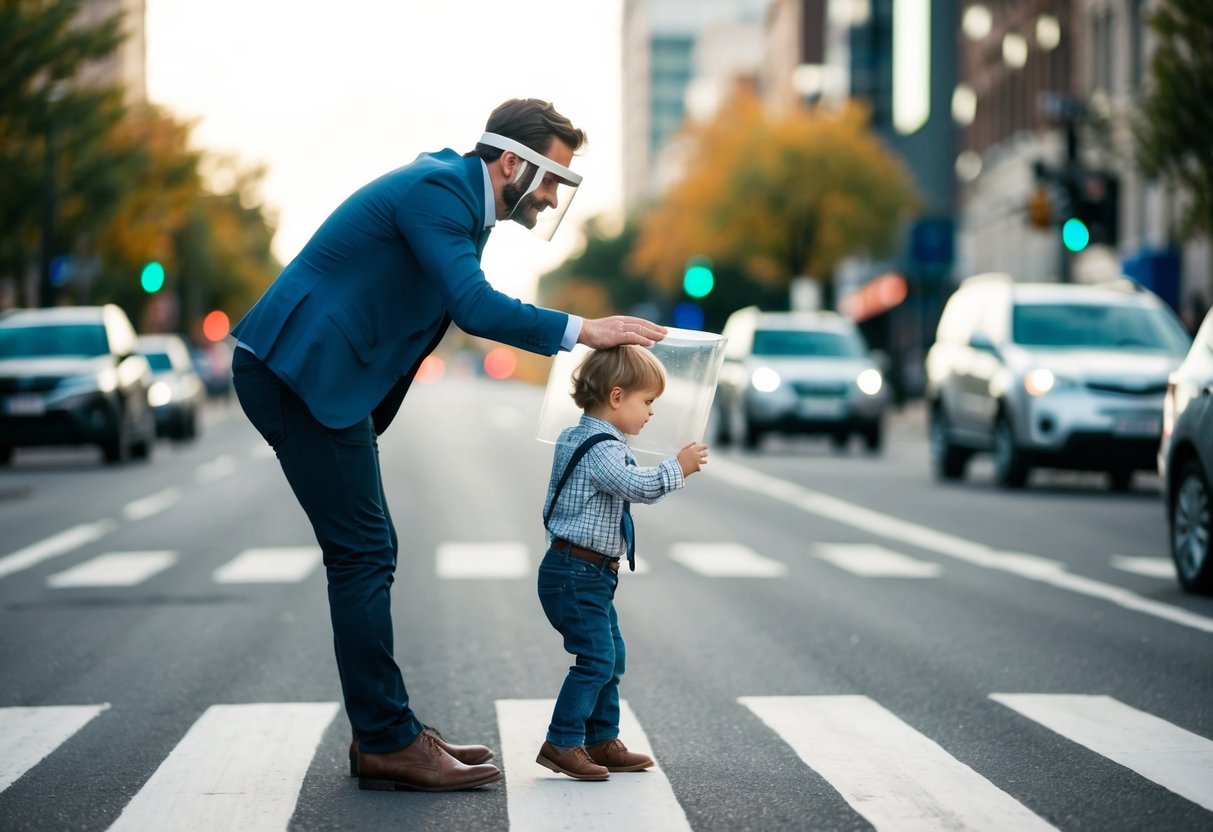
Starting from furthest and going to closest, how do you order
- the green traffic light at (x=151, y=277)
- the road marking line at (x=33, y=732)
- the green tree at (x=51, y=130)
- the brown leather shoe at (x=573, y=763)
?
the green traffic light at (x=151, y=277), the green tree at (x=51, y=130), the road marking line at (x=33, y=732), the brown leather shoe at (x=573, y=763)

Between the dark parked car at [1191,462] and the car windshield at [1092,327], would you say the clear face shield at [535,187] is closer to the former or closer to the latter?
the dark parked car at [1191,462]

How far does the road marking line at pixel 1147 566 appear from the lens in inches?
480

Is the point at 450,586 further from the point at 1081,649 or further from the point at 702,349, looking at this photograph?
the point at 702,349

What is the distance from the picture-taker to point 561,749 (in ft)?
18.8

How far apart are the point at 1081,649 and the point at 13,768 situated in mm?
4655

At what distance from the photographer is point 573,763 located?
5.72 meters

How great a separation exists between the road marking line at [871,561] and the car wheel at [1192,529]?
1526 millimetres

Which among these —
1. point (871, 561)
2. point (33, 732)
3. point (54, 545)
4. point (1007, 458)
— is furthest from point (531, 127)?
point (1007, 458)

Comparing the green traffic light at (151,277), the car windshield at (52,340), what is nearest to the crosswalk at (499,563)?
the car windshield at (52,340)

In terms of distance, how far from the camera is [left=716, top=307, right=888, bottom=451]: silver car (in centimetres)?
2792

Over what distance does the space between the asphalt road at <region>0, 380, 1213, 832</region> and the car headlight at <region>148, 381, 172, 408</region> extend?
1675 centimetres

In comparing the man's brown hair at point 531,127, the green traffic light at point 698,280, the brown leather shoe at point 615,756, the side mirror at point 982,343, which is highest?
the green traffic light at point 698,280

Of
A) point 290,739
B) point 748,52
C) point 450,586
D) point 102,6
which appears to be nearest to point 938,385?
point 450,586

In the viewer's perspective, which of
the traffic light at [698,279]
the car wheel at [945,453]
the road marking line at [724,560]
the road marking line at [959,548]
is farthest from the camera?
the traffic light at [698,279]
